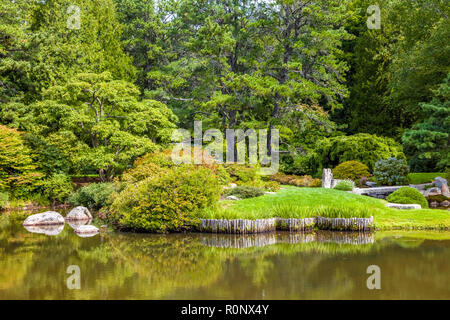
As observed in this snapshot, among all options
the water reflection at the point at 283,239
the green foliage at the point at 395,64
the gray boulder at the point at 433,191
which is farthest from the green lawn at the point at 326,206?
the green foliage at the point at 395,64

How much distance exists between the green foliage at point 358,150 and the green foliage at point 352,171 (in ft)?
3.96

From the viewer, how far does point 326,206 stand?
1238 cm

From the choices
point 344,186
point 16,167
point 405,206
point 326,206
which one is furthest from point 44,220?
point 344,186

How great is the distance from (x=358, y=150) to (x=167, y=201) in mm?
14389

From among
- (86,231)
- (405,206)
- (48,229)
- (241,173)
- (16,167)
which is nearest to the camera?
(86,231)

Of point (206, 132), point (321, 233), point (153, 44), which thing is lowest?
point (321, 233)

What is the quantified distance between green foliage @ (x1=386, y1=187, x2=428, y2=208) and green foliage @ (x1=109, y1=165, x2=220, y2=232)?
21.2 ft

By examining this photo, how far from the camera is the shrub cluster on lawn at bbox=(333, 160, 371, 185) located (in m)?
21.4

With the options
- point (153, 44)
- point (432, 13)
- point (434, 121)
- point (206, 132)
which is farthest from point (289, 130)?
point (153, 44)

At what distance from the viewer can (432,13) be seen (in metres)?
23.8
